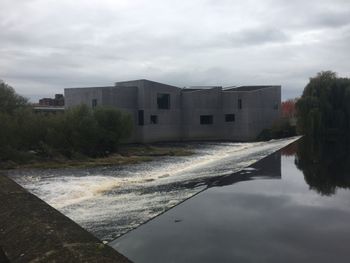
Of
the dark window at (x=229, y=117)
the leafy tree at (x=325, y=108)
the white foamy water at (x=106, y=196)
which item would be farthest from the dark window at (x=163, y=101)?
the white foamy water at (x=106, y=196)

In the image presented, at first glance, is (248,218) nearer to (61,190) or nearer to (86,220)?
(86,220)

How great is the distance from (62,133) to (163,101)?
1030 inches

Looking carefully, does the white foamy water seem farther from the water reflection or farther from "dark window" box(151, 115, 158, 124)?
"dark window" box(151, 115, 158, 124)

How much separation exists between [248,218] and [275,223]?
0.68 m

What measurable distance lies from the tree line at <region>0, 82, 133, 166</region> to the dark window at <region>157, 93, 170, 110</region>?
18369mm

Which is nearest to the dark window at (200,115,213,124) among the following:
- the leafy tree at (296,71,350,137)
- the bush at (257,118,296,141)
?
the bush at (257,118,296,141)

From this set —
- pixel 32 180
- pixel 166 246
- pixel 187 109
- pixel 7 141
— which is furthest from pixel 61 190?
pixel 187 109

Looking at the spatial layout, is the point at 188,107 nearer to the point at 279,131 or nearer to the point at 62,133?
the point at 279,131

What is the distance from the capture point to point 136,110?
59562 mm

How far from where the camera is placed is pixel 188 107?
2557 inches

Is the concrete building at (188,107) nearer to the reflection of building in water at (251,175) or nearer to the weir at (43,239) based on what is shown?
the reflection of building in water at (251,175)

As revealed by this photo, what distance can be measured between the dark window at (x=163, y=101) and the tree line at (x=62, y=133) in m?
18.4

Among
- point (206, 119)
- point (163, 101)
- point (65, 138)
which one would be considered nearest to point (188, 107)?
point (206, 119)

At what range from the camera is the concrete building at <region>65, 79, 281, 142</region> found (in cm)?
5859
